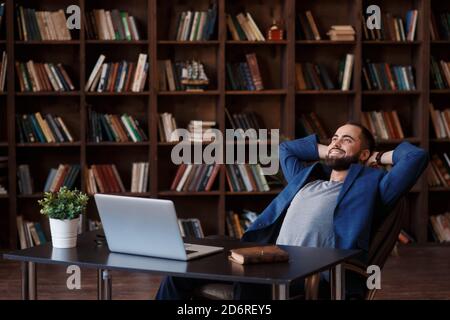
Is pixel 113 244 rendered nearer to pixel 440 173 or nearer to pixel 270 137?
pixel 270 137

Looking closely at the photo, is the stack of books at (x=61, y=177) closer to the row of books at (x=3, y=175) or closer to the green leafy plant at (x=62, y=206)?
the row of books at (x=3, y=175)

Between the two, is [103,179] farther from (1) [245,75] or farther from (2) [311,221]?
(2) [311,221]

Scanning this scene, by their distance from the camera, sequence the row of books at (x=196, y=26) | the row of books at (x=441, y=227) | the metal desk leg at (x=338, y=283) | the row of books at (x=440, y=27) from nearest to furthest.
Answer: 1. the metal desk leg at (x=338, y=283)
2. the row of books at (x=196, y=26)
3. the row of books at (x=440, y=27)
4. the row of books at (x=441, y=227)

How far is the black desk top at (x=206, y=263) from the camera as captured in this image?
287 centimetres

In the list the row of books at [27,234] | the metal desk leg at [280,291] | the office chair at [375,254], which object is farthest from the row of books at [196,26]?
the metal desk leg at [280,291]

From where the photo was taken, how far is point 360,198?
3.69 m

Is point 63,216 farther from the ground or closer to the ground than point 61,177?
farther from the ground

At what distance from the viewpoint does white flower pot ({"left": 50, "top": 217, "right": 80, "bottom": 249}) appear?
11.1ft

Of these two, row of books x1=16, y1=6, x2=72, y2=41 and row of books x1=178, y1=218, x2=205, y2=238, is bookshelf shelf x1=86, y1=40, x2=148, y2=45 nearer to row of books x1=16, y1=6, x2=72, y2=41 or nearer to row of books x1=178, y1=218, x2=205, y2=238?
row of books x1=16, y1=6, x2=72, y2=41

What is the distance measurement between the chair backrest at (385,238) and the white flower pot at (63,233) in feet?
4.01

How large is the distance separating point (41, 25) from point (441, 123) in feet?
10.7

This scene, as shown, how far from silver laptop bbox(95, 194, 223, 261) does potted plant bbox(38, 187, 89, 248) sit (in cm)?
19

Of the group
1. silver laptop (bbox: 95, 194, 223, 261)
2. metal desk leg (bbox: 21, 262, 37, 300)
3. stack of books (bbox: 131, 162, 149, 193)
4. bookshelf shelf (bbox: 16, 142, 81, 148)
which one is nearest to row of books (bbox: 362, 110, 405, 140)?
stack of books (bbox: 131, 162, 149, 193)

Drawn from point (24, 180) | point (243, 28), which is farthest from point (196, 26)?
point (24, 180)
